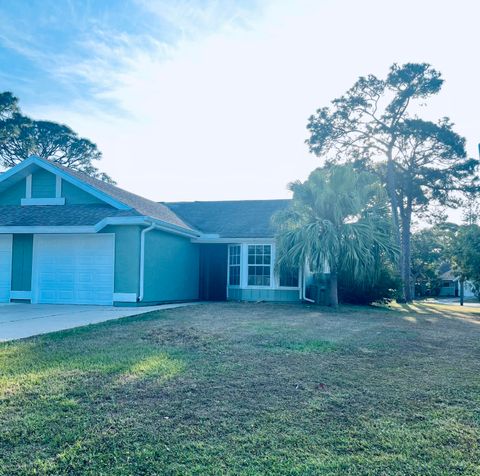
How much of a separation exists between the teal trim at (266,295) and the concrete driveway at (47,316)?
4.43m

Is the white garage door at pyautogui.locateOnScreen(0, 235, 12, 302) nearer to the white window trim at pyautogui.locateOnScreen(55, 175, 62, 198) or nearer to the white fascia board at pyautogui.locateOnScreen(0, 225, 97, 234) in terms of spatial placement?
the white fascia board at pyautogui.locateOnScreen(0, 225, 97, 234)

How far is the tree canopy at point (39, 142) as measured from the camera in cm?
3253

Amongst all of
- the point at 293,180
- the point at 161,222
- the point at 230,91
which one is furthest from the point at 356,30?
the point at 161,222

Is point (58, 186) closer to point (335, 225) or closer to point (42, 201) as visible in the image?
point (42, 201)

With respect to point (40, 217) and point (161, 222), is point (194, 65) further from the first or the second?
point (40, 217)

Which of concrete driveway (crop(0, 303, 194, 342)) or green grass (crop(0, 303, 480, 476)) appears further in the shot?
concrete driveway (crop(0, 303, 194, 342))

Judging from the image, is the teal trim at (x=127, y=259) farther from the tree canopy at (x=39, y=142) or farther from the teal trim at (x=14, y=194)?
the tree canopy at (x=39, y=142)

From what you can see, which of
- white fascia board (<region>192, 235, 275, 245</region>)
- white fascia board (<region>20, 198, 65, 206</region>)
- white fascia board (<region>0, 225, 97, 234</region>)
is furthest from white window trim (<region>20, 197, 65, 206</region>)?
white fascia board (<region>192, 235, 275, 245</region>)

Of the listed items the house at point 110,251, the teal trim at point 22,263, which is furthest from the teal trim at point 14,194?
the teal trim at point 22,263

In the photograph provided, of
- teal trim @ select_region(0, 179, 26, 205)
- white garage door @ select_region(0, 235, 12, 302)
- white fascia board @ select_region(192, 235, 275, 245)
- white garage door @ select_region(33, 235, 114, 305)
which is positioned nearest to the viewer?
white garage door @ select_region(33, 235, 114, 305)

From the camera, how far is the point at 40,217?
14.4 meters

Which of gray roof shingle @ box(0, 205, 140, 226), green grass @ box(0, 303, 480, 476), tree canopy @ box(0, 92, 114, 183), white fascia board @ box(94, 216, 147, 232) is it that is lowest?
green grass @ box(0, 303, 480, 476)

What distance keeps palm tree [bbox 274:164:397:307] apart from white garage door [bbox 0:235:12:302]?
907cm

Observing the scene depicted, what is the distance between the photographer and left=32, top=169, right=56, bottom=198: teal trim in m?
15.8
